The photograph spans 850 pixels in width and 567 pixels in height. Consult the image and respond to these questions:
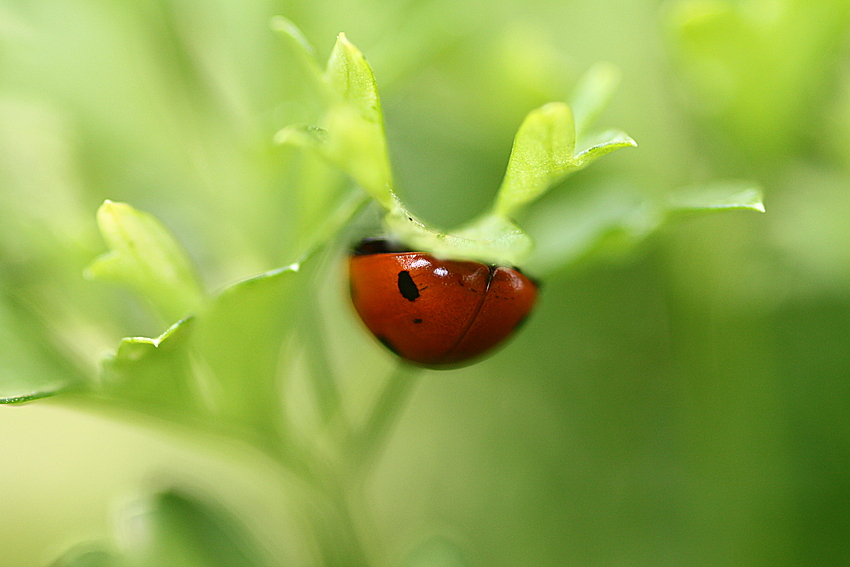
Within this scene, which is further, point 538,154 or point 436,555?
point 436,555

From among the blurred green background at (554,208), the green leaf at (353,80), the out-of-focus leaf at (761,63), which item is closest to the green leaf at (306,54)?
the green leaf at (353,80)

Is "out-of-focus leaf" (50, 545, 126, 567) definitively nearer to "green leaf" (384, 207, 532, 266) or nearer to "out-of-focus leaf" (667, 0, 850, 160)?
"green leaf" (384, 207, 532, 266)

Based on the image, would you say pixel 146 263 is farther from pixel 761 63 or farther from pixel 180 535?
pixel 761 63

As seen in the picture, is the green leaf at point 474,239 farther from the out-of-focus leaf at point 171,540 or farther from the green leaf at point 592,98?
the out-of-focus leaf at point 171,540

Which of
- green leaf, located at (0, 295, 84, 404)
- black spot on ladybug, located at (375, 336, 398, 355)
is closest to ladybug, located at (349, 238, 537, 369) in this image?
black spot on ladybug, located at (375, 336, 398, 355)

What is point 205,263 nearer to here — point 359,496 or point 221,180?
Answer: point 221,180

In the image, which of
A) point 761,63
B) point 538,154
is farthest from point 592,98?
point 761,63

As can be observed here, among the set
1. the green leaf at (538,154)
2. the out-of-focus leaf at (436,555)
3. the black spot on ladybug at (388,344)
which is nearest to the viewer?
the green leaf at (538,154)
